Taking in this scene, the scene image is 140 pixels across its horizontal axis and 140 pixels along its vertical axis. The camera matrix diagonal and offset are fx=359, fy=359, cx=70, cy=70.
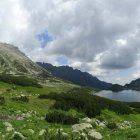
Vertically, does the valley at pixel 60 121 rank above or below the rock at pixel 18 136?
above

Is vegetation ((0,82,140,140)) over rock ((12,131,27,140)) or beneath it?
over

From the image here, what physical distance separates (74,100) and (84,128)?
21504mm

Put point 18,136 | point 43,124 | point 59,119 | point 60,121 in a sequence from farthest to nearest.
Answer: point 59,119
point 60,121
point 43,124
point 18,136

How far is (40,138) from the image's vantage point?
19.2 meters

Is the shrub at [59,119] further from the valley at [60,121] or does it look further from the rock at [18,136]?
the rock at [18,136]


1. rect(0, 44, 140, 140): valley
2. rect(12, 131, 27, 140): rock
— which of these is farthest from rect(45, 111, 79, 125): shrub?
rect(12, 131, 27, 140): rock

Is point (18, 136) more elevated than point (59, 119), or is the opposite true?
point (59, 119)

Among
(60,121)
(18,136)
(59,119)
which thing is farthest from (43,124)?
(18,136)

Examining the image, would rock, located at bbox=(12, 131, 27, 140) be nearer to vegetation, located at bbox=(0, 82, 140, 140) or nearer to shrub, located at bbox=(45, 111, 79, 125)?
vegetation, located at bbox=(0, 82, 140, 140)

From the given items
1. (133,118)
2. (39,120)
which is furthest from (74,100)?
(39,120)

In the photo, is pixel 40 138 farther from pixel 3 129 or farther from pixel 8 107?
pixel 8 107

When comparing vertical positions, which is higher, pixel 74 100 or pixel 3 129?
pixel 74 100

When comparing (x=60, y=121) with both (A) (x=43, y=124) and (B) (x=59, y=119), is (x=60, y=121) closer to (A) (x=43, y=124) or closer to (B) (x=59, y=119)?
(B) (x=59, y=119)

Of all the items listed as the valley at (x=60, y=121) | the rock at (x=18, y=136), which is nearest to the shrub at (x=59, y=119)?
the valley at (x=60, y=121)
